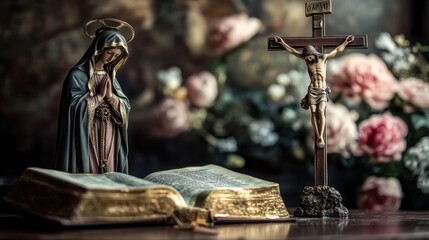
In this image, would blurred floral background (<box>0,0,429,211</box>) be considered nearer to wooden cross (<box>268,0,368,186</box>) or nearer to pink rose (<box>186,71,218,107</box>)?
pink rose (<box>186,71,218,107</box>)

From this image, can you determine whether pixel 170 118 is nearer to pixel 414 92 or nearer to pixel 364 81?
pixel 364 81

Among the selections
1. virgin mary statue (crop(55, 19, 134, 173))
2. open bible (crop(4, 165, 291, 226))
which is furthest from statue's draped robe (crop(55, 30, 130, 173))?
open bible (crop(4, 165, 291, 226))

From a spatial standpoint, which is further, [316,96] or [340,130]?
[340,130]

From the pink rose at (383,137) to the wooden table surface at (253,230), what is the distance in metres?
0.83

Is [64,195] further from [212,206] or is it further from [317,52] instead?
[317,52]

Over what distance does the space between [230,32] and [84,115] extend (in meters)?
1.02

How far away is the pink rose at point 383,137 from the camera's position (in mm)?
2459

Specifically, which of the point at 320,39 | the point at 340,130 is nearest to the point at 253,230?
the point at 320,39

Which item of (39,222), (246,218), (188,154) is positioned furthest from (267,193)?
(188,154)

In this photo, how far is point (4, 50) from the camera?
2391 millimetres

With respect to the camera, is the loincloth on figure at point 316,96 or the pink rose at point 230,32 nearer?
the loincloth on figure at point 316,96

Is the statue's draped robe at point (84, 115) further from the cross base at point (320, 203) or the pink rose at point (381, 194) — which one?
the pink rose at point (381, 194)

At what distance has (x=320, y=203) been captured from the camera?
1677 millimetres

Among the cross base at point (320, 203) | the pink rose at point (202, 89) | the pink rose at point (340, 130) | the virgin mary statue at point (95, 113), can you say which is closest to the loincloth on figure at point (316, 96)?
the cross base at point (320, 203)
